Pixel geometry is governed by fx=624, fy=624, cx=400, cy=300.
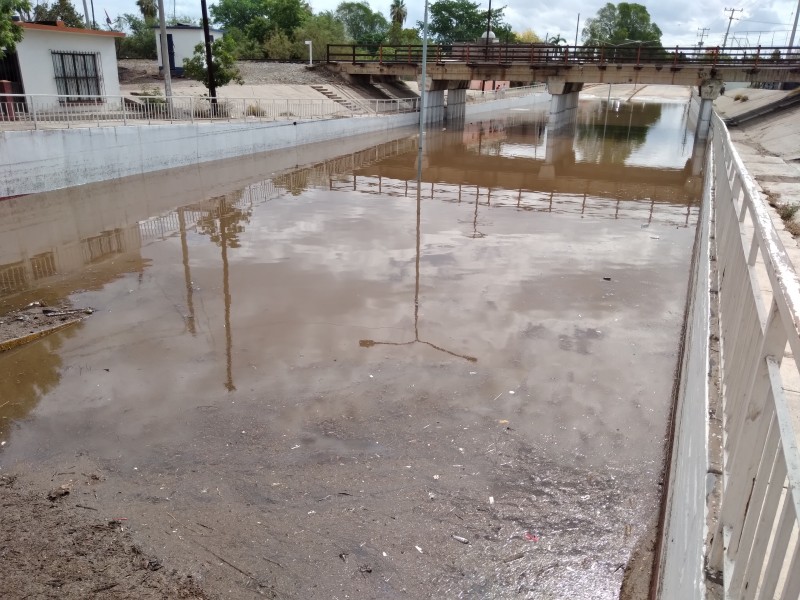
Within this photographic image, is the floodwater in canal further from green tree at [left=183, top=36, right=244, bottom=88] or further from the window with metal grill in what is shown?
green tree at [left=183, top=36, right=244, bottom=88]

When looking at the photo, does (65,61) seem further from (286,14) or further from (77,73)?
(286,14)

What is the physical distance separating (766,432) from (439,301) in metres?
8.05

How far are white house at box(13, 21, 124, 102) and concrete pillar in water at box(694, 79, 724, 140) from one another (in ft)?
104

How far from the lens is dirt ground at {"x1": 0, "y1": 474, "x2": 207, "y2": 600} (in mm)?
4344

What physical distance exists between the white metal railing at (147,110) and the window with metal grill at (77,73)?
0.59 metres

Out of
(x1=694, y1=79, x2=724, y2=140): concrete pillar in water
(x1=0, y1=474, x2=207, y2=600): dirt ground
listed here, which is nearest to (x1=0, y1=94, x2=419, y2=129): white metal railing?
(x1=0, y1=474, x2=207, y2=600): dirt ground

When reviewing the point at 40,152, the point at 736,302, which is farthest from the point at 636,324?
the point at 40,152

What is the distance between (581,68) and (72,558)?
40.4 metres

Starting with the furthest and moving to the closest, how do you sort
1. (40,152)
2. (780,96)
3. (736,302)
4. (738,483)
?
(780,96) < (40,152) < (736,302) < (738,483)

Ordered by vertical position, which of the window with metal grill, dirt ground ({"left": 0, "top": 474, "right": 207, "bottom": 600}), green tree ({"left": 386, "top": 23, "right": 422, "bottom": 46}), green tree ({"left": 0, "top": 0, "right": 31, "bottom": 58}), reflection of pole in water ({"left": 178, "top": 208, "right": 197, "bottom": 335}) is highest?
green tree ({"left": 386, "top": 23, "right": 422, "bottom": 46})

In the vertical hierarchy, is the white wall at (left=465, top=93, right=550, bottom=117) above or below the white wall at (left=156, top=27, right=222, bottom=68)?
below

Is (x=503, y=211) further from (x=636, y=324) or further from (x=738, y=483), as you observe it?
(x=738, y=483)

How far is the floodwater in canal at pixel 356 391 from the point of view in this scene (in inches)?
196

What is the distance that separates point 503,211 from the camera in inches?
702
